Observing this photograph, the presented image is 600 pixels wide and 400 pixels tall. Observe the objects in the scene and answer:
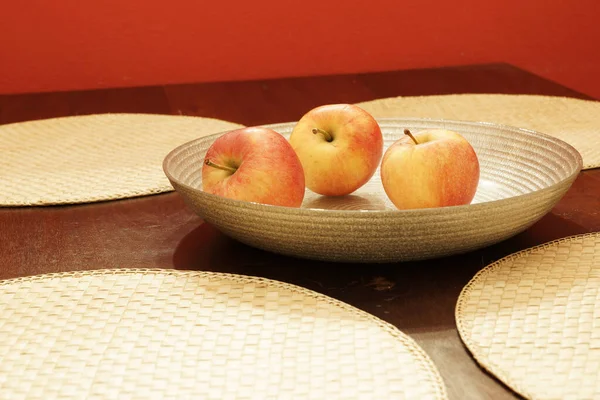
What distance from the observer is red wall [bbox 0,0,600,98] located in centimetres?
214

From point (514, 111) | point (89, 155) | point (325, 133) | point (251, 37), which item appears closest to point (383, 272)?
point (325, 133)

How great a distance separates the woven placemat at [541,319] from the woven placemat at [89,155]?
46cm

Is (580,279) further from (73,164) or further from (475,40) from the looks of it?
(475,40)

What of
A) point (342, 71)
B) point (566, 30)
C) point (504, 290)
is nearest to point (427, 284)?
point (504, 290)

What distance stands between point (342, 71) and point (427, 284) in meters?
1.70

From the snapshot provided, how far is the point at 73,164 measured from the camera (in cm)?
110

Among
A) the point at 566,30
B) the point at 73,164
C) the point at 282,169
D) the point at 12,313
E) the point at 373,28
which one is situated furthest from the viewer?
the point at 566,30

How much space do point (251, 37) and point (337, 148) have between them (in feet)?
4.73

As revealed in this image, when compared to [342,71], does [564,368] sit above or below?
above

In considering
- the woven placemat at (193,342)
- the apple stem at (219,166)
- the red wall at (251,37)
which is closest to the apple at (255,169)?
the apple stem at (219,166)

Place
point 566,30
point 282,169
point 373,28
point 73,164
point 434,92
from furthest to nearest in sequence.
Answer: point 566,30 → point 373,28 → point 434,92 → point 73,164 → point 282,169

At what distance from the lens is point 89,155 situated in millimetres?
1154

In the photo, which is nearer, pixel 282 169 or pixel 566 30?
pixel 282 169

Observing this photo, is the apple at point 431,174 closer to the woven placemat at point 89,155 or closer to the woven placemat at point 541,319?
the woven placemat at point 541,319
